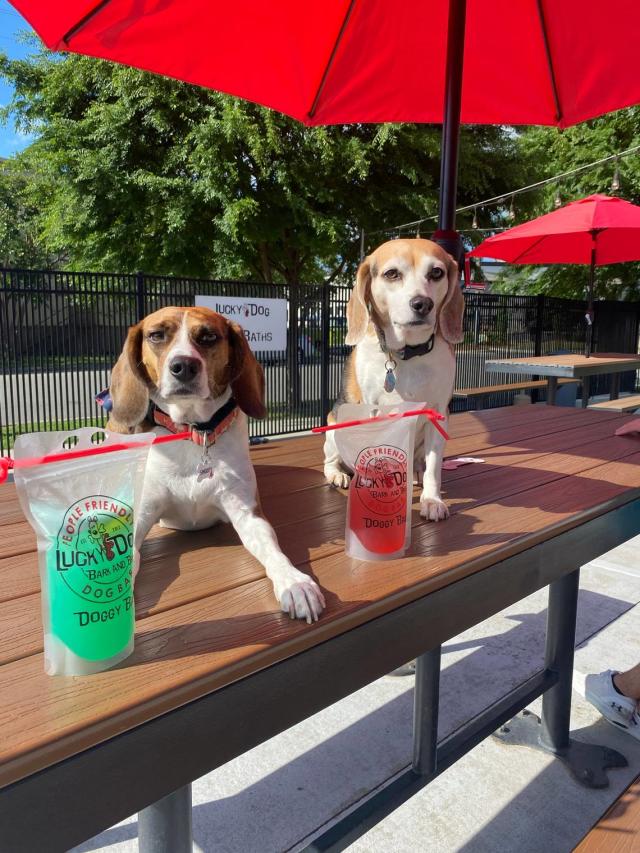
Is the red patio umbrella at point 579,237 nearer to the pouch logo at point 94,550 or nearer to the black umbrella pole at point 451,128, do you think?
the black umbrella pole at point 451,128

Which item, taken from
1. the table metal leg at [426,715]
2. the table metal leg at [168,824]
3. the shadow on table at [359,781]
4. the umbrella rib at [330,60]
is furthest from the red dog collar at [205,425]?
the umbrella rib at [330,60]

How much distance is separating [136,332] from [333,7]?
2064mm

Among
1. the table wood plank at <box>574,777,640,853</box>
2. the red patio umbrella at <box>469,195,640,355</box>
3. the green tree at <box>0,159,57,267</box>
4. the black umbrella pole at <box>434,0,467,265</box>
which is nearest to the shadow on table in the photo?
the table wood plank at <box>574,777,640,853</box>

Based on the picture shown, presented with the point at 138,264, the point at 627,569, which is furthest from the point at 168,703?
→ the point at 138,264

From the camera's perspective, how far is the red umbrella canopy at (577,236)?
25.7ft

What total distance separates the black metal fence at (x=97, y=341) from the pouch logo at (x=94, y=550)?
6.43m

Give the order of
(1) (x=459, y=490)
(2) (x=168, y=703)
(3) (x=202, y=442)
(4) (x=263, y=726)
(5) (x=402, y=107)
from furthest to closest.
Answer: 1. (5) (x=402, y=107)
2. (1) (x=459, y=490)
3. (3) (x=202, y=442)
4. (4) (x=263, y=726)
5. (2) (x=168, y=703)

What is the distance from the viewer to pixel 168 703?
935mm

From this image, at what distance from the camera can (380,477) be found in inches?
56.9

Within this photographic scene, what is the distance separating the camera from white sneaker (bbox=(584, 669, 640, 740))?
282cm

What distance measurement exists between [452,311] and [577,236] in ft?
26.2

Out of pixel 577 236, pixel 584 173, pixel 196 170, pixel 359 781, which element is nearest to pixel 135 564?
pixel 359 781

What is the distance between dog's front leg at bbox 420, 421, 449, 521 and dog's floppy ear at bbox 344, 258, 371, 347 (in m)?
0.40

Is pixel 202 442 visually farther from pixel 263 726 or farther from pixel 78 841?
pixel 78 841
